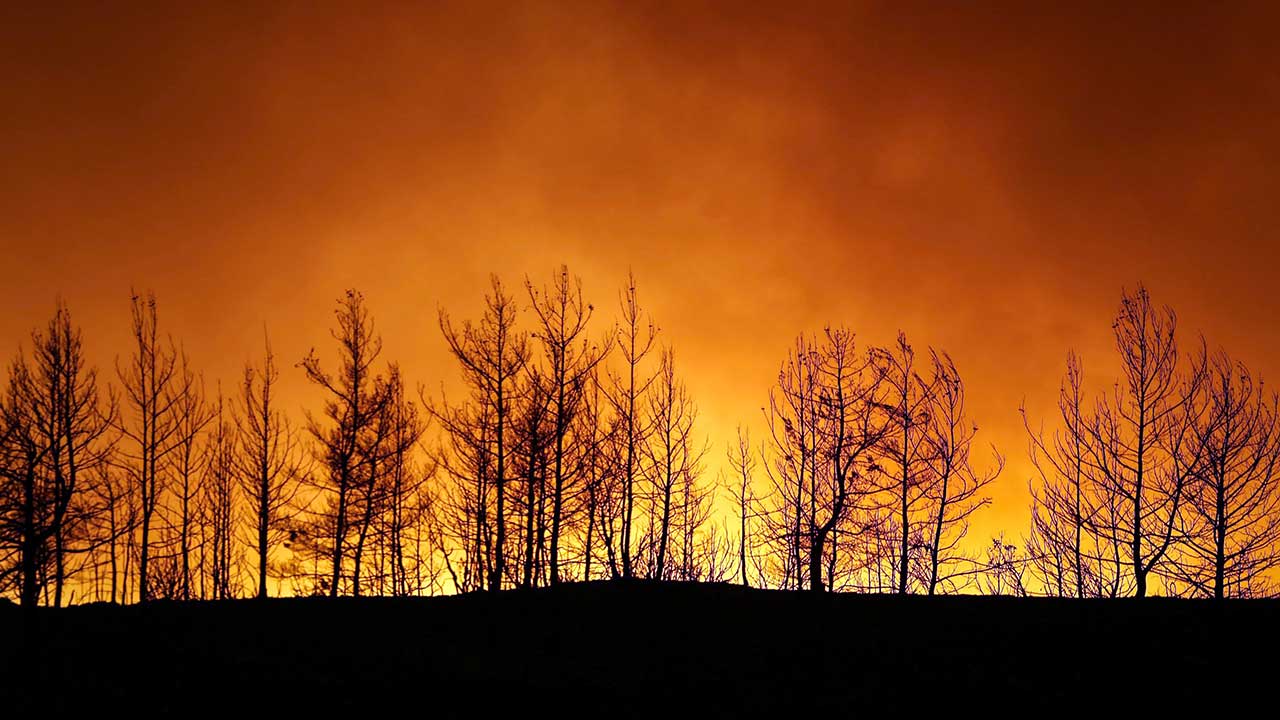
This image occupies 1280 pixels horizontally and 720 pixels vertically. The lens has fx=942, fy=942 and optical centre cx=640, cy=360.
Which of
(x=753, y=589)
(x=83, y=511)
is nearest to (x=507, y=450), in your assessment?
(x=753, y=589)

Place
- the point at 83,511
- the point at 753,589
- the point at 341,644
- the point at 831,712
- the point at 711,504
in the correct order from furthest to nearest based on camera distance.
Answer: the point at 711,504 < the point at 83,511 < the point at 753,589 < the point at 341,644 < the point at 831,712

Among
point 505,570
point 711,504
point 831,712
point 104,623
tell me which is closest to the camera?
point 831,712

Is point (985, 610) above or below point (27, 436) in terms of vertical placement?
below

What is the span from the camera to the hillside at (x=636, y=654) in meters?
12.9

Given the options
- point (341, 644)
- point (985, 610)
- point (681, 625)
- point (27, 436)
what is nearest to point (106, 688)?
point (341, 644)

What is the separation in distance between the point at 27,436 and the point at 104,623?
1264 centimetres

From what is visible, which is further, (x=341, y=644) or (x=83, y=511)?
(x=83, y=511)

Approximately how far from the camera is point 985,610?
693 inches

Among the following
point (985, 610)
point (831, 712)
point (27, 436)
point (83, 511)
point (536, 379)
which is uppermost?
point (536, 379)

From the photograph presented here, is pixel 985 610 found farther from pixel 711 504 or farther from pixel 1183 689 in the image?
pixel 711 504

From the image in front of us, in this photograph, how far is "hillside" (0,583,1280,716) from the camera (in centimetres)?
1287

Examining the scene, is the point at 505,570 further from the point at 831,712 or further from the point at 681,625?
the point at 831,712

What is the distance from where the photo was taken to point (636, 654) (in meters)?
15.0

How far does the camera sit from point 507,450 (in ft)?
88.5
